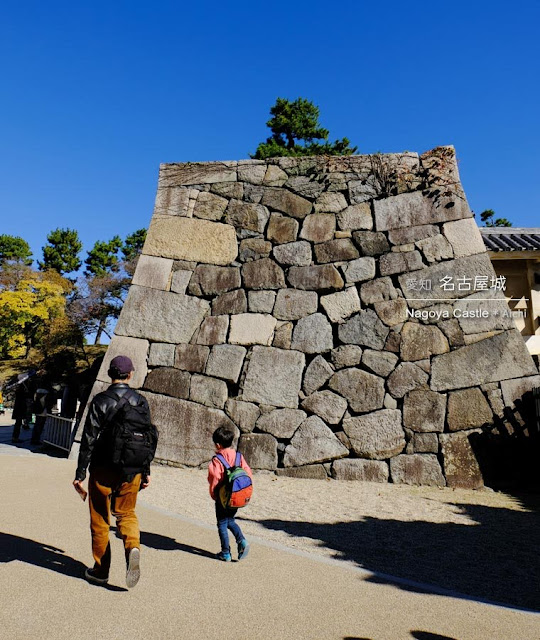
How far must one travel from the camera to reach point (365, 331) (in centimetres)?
782

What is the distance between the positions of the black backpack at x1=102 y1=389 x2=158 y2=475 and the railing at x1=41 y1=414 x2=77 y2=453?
18.7 ft

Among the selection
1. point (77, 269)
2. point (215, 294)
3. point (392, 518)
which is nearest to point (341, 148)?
point (215, 294)

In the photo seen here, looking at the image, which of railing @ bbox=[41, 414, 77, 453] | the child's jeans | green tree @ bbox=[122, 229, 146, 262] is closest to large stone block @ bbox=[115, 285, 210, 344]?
railing @ bbox=[41, 414, 77, 453]

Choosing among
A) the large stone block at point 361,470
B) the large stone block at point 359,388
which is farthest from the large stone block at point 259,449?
the large stone block at point 359,388

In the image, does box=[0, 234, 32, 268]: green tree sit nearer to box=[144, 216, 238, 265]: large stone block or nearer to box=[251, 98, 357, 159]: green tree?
box=[251, 98, 357, 159]: green tree

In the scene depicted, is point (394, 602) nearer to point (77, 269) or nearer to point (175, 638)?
point (175, 638)

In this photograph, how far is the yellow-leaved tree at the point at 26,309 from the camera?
25422 mm

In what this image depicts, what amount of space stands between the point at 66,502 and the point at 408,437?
4507 millimetres

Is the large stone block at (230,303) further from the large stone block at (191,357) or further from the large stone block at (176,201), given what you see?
the large stone block at (176,201)

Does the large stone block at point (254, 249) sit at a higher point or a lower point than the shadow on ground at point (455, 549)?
higher

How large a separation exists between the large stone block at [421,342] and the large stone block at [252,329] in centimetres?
200

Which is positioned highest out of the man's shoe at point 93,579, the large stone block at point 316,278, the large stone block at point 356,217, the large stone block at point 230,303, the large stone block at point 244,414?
the large stone block at point 356,217

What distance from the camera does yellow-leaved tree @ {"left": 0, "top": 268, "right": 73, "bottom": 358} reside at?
1001 inches

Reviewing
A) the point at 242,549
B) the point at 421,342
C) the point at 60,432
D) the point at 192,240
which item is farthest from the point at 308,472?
the point at 60,432
